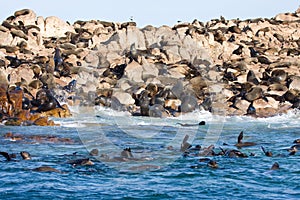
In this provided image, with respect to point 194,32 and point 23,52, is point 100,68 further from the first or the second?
point 194,32

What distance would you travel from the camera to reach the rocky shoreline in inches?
1118

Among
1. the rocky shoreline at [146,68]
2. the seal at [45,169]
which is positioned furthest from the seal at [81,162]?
the rocky shoreline at [146,68]

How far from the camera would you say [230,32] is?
51188mm

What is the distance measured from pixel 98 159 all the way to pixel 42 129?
689 cm

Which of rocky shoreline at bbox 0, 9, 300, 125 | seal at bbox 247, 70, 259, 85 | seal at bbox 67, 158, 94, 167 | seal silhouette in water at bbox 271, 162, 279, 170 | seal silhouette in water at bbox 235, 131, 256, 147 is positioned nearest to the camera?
seal silhouette in water at bbox 271, 162, 279, 170

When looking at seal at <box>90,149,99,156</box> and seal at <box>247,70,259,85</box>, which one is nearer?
seal at <box>90,149,99,156</box>

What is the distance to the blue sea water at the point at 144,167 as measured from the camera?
1105cm

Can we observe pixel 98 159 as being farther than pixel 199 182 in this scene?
Yes

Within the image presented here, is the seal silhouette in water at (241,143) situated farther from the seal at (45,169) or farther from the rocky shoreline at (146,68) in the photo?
the rocky shoreline at (146,68)

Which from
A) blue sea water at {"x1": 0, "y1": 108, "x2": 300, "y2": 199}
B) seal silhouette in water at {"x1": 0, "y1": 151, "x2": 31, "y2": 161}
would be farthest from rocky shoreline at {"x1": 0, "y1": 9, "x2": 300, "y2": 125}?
seal silhouette in water at {"x1": 0, "y1": 151, "x2": 31, "y2": 161}

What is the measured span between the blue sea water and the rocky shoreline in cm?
439

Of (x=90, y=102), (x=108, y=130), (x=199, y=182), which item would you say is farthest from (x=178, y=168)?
(x=90, y=102)

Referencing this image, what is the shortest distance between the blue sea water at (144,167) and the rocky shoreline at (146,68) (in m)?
4.39

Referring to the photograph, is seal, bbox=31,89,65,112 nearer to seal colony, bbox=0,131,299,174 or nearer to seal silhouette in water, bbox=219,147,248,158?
seal colony, bbox=0,131,299,174
